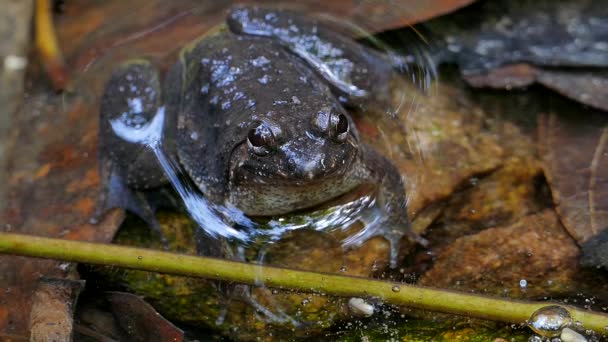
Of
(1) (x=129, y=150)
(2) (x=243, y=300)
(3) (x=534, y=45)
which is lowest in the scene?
(2) (x=243, y=300)

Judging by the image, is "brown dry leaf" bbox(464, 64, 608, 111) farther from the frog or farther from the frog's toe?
the frog's toe

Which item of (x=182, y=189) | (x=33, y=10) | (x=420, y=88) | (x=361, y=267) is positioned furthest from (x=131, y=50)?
(x=361, y=267)

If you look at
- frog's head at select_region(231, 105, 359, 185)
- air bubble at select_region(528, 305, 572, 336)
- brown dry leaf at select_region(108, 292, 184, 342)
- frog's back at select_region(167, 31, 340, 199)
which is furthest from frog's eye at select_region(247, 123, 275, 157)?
air bubble at select_region(528, 305, 572, 336)

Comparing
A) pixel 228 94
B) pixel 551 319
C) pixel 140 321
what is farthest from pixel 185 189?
pixel 551 319

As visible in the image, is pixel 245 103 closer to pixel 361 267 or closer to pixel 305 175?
pixel 305 175

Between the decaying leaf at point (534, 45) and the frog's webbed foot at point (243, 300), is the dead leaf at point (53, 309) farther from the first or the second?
the decaying leaf at point (534, 45)

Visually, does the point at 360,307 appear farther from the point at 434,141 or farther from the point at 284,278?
the point at 434,141
